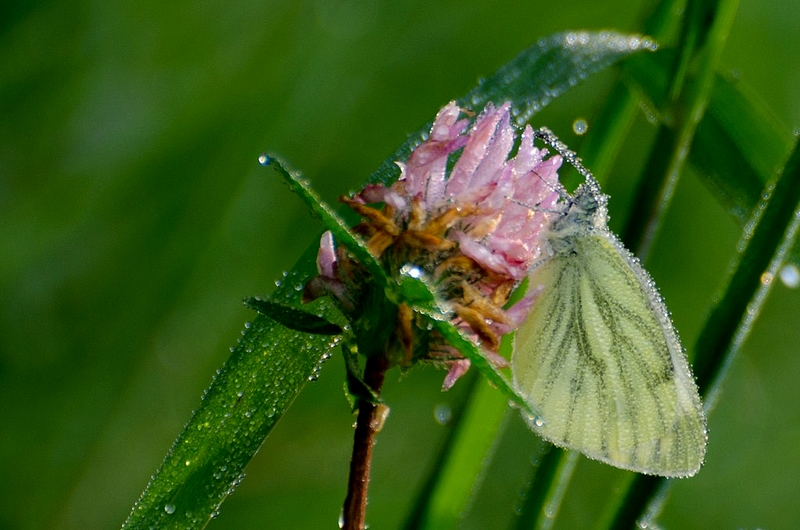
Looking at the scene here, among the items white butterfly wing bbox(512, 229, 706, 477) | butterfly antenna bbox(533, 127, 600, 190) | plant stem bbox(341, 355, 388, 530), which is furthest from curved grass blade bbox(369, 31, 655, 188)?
plant stem bbox(341, 355, 388, 530)

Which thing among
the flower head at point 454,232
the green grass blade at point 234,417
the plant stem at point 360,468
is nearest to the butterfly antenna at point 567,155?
the flower head at point 454,232

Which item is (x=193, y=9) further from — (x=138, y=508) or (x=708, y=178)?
(x=138, y=508)

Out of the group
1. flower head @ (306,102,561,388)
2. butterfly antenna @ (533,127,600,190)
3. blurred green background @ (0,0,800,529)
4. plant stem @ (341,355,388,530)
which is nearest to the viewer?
plant stem @ (341,355,388,530)

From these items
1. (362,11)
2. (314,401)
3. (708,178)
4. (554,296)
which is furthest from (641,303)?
(362,11)

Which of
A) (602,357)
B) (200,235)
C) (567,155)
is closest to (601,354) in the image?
(602,357)

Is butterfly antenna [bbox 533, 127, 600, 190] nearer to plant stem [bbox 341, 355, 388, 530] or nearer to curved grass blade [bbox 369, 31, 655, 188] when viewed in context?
curved grass blade [bbox 369, 31, 655, 188]

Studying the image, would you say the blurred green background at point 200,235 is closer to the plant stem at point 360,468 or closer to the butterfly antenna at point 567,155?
the butterfly antenna at point 567,155
